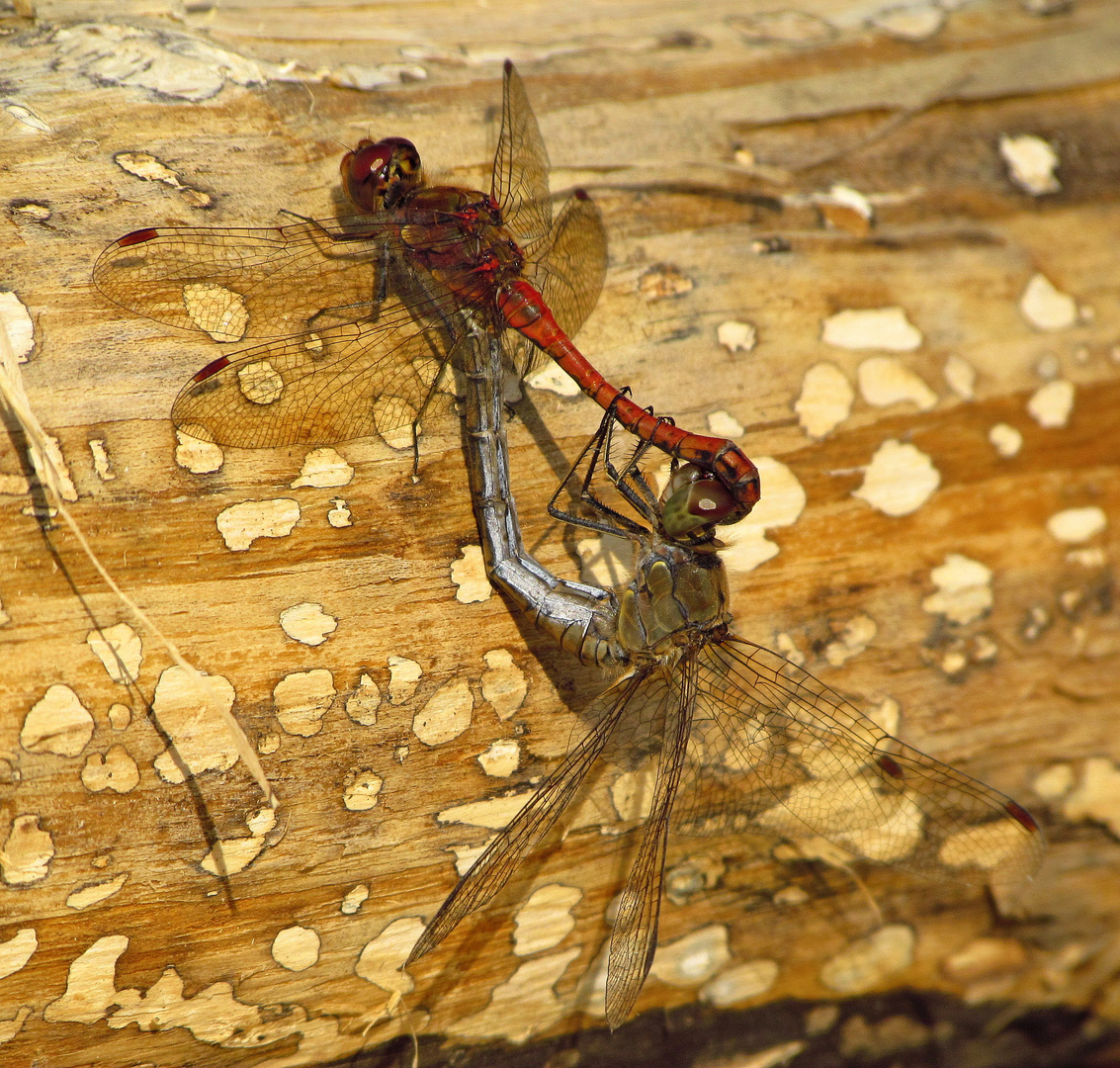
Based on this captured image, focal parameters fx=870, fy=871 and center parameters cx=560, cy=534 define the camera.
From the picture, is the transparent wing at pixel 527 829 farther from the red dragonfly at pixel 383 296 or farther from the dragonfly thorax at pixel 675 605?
the red dragonfly at pixel 383 296

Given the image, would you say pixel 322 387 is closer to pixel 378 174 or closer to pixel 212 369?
pixel 212 369

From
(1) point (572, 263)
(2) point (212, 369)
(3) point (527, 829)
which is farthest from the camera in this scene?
(1) point (572, 263)

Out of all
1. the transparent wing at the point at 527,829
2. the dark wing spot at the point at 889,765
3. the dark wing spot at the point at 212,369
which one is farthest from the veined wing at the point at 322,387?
the dark wing spot at the point at 889,765

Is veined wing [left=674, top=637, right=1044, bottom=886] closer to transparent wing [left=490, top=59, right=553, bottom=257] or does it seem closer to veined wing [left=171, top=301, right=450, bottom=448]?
veined wing [left=171, top=301, right=450, bottom=448]

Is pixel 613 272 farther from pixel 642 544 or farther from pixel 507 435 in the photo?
pixel 642 544

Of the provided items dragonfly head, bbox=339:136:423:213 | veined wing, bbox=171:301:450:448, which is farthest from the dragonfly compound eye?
dragonfly head, bbox=339:136:423:213

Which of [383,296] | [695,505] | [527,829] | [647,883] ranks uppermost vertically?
[383,296]

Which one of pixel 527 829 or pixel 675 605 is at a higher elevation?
pixel 675 605

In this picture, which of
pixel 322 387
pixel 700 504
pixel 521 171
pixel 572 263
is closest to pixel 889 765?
pixel 700 504
